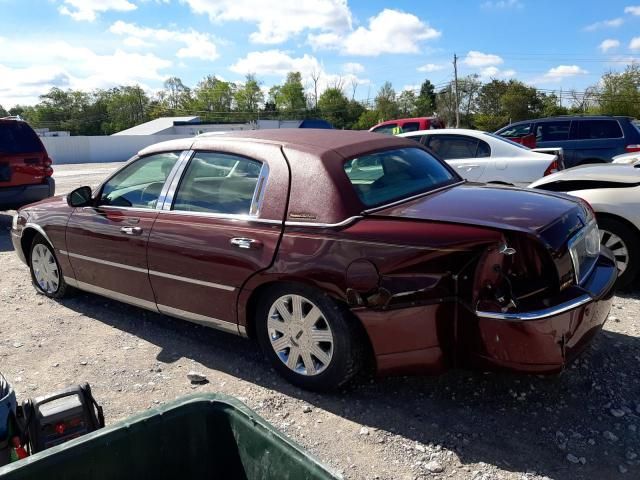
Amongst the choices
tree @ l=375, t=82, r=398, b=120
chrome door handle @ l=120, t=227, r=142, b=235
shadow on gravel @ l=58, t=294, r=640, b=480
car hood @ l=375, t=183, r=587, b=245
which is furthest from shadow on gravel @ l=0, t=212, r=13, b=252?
tree @ l=375, t=82, r=398, b=120

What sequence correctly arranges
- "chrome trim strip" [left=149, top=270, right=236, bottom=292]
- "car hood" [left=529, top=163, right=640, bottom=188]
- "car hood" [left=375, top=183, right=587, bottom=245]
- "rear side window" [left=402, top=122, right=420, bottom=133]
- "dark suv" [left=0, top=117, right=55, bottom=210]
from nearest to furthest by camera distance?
"car hood" [left=375, top=183, right=587, bottom=245]
"chrome trim strip" [left=149, top=270, right=236, bottom=292]
"car hood" [left=529, top=163, right=640, bottom=188]
"dark suv" [left=0, top=117, right=55, bottom=210]
"rear side window" [left=402, top=122, right=420, bottom=133]

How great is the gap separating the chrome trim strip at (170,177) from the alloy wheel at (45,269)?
1.74m

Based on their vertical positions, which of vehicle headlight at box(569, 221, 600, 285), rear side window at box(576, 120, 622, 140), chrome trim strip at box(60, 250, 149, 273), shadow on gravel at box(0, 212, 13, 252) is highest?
rear side window at box(576, 120, 622, 140)

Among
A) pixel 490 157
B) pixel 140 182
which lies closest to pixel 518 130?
pixel 490 157

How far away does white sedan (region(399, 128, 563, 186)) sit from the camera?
24.3ft

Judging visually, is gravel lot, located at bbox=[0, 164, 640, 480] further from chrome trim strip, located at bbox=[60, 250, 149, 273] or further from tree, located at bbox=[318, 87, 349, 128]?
tree, located at bbox=[318, 87, 349, 128]

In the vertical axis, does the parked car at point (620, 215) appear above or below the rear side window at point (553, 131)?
below

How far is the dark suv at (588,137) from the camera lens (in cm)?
1020

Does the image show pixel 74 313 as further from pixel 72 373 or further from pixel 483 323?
pixel 483 323

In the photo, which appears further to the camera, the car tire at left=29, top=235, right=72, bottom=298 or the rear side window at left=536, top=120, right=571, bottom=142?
the rear side window at left=536, top=120, right=571, bottom=142

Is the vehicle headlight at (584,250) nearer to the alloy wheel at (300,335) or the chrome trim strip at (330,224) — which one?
the chrome trim strip at (330,224)

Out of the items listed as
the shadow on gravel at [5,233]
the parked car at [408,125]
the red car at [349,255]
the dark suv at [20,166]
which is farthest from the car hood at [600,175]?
the parked car at [408,125]

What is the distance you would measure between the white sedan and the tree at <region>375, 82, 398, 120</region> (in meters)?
71.2

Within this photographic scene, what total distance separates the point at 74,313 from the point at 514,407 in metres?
3.89
